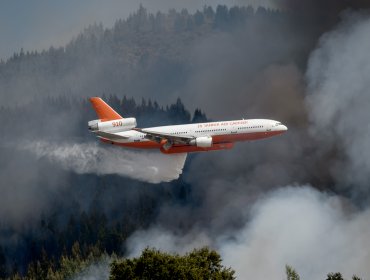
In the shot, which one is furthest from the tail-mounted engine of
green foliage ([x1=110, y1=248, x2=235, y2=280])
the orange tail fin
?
green foliage ([x1=110, y1=248, x2=235, y2=280])

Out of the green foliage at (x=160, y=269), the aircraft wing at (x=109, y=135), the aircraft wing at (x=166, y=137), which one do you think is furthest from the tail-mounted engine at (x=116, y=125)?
the green foliage at (x=160, y=269)

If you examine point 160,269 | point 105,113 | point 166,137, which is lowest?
point 160,269

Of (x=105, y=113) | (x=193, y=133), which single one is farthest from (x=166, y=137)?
(x=105, y=113)

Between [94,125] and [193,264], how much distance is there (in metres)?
55.0

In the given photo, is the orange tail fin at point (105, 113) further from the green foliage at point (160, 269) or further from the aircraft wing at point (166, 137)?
the green foliage at point (160, 269)

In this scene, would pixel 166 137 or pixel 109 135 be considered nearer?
pixel 166 137

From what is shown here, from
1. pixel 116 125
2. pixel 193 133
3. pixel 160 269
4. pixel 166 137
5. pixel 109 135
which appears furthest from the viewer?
pixel 116 125

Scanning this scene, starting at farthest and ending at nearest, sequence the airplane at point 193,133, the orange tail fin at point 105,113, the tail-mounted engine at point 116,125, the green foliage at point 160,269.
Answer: the orange tail fin at point 105,113 → the tail-mounted engine at point 116,125 → the airplane at point 193,133 → the green foliage at point 160,269

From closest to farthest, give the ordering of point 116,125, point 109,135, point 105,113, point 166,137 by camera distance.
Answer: point 166,137, point 109,135, point 116,125, point 105,113

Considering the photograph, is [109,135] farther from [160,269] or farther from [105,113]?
[160,269]

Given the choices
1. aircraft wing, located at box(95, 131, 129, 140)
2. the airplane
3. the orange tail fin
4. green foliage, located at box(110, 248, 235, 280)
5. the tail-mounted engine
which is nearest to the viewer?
green foliage, located at box(110, 248, 235, 280)

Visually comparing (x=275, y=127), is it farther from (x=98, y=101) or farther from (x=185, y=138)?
(x=98, y=101)

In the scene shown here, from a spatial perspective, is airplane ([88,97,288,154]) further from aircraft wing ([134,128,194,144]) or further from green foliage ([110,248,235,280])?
green foliage ([110,248,235,280])

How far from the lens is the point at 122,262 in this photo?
390 ft
